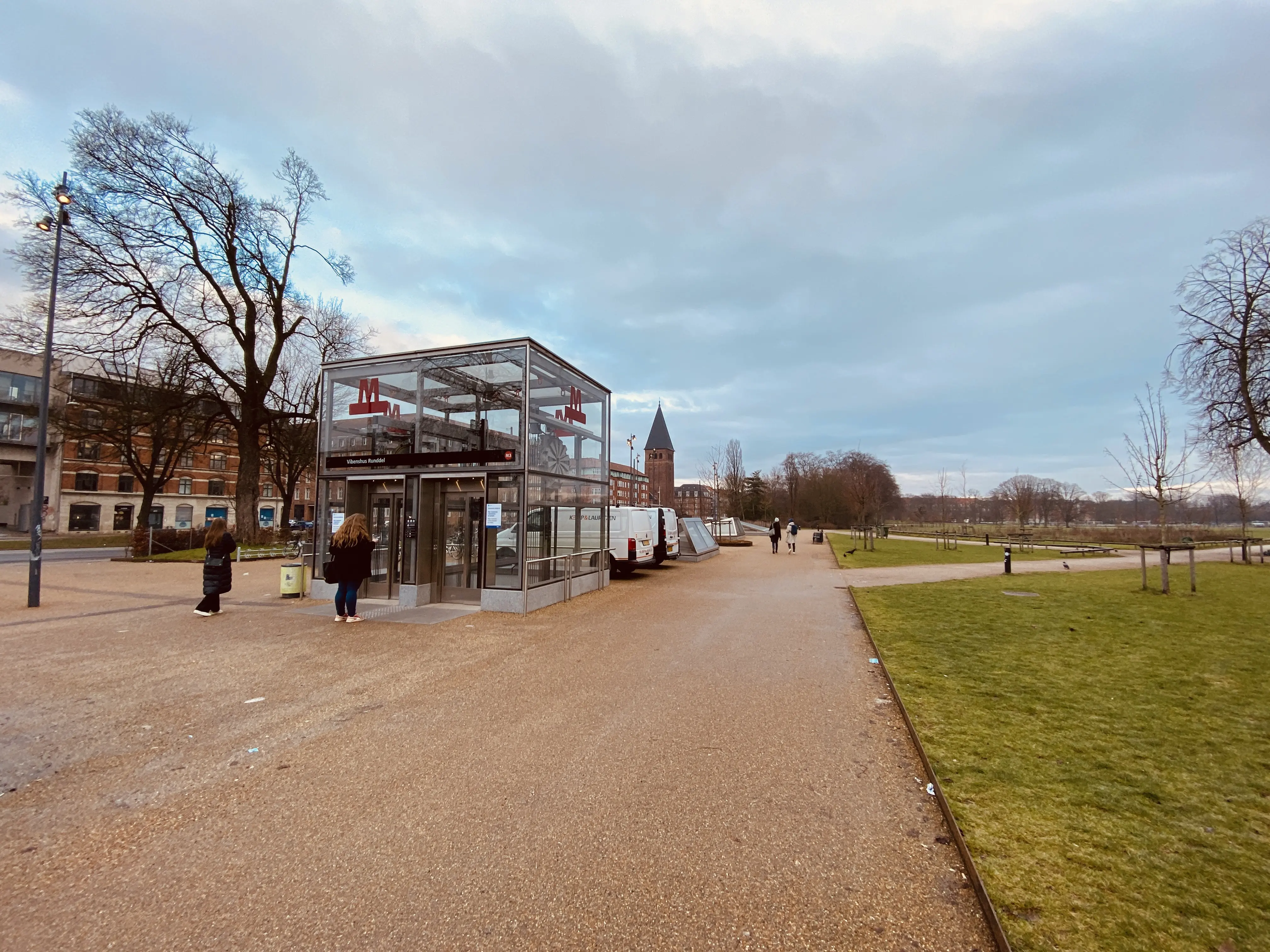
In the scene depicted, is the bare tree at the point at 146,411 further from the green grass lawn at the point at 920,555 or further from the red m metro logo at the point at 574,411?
the green grass lawn at the point at 920,555

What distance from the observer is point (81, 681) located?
6.12 m

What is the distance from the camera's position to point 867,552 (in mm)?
26938

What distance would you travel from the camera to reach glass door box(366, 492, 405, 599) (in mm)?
11805

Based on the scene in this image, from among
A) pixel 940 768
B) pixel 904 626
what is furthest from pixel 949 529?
pixel 940 768

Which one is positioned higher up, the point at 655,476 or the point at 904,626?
the point at 655,476

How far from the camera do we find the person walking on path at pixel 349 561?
Answer: 9.30m

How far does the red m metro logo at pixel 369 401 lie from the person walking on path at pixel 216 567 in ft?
11.0

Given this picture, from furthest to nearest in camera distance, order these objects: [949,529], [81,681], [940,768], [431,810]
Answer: [949,529], [81,681], [940,768], [431,810]

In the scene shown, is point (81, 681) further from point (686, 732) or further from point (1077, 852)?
point (1077, 852)

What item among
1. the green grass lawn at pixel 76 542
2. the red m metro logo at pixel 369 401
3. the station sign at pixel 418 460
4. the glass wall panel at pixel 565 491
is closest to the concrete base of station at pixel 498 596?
the glass wall panel at pixel 565 491

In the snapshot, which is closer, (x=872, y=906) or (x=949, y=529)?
(x=872, y=906)

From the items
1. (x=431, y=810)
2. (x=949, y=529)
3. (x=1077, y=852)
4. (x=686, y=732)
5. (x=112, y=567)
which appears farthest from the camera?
(x=949, y=529)

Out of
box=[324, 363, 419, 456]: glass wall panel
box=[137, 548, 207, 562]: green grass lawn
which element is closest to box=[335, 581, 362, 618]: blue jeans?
box=[324, 363, 419, 456]: glass wall panel

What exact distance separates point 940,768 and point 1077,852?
1.08m
